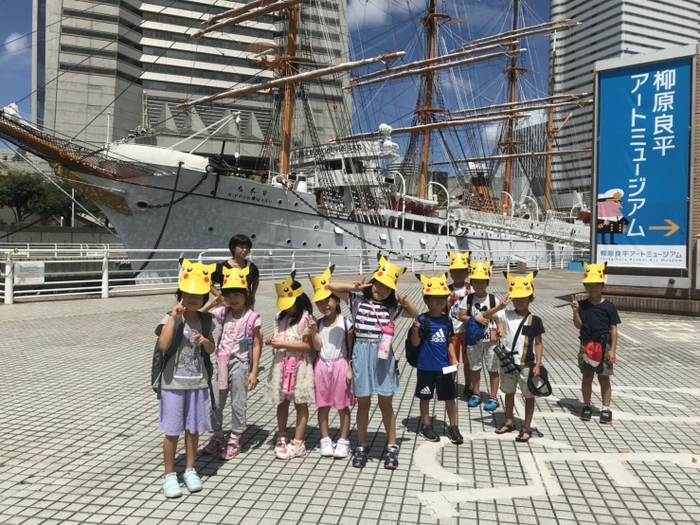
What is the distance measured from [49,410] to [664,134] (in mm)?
11512

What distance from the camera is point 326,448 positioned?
3963 millimetres

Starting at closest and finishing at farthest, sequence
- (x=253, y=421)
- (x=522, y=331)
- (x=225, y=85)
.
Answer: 1. (x=522, y=331)
2. (x=253, y=421)
3. (x=225, y=85)

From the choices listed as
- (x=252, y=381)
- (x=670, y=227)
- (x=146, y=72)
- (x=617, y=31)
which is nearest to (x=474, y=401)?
(x=252, y=381)

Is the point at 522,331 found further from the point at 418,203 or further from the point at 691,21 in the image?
the point at 691,21

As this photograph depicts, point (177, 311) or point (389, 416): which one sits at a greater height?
point (177, 311)

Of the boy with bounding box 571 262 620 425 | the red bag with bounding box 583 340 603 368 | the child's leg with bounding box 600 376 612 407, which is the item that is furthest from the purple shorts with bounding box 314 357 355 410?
the child's leg with bounding box 600 376 612 407

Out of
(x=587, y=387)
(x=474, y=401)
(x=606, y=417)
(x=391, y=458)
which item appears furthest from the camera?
(x=474, y=401)

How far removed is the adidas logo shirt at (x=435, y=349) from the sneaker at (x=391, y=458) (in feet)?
2.11

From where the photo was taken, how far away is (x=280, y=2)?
25125 millimetres

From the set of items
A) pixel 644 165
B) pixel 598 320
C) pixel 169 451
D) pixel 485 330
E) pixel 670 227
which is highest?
pixel 644 165

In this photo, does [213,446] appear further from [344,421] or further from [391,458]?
[391,458]

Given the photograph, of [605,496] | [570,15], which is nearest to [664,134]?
[605,496]

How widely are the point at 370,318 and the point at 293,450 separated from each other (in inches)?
45.3

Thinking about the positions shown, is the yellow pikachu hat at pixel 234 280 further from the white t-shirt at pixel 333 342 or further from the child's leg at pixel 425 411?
the child's leg at pixel 425 411
